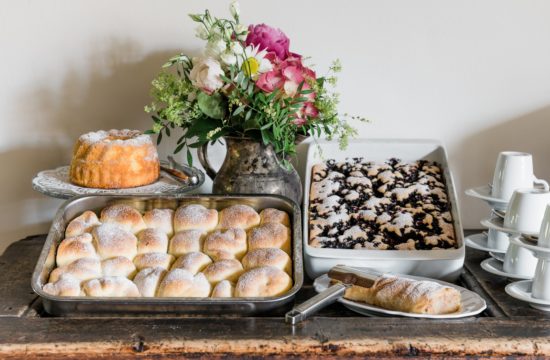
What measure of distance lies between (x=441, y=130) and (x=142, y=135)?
28.9 inches

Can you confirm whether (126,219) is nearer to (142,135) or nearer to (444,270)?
(142,135)

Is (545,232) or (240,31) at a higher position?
(240,31)

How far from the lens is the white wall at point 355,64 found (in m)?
1.63

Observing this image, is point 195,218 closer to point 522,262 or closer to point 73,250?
point 73,250

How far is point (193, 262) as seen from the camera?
1.22 m

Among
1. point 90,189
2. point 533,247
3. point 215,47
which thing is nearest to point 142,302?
point 90,189

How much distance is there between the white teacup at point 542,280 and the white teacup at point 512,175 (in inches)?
10.1

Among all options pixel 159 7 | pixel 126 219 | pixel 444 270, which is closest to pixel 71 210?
pixel 126 219

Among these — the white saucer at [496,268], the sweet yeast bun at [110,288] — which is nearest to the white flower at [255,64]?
the sweet yeast bun at [110,288]

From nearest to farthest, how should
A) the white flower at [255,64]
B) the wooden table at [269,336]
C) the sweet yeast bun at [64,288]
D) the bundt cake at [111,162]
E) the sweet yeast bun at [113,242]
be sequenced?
the wooden table at [269,336]
the sweet yeast bun at [64,288]
the sweet yeast bun at [113,242]
the white flower at [255,64]
the bundt cake at [111,162]

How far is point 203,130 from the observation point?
55.0 inches

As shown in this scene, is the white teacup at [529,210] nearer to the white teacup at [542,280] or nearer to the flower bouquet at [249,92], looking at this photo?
the white teacup at [542,280]

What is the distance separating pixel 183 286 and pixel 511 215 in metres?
0.62

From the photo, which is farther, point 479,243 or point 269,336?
point 479,243
